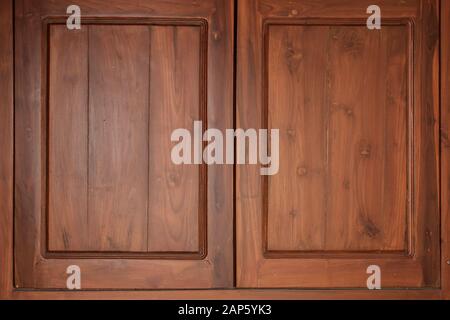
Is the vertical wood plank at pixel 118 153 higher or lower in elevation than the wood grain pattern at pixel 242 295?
higher

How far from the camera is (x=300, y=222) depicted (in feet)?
3.63

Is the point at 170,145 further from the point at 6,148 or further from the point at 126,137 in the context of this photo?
the point at 6,148

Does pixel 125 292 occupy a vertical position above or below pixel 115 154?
below

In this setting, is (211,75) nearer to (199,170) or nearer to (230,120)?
(230,120)

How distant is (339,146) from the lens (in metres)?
1.11

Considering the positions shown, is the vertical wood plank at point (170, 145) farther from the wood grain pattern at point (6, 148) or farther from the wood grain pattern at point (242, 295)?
the wood grain pattern at point (6, 148)

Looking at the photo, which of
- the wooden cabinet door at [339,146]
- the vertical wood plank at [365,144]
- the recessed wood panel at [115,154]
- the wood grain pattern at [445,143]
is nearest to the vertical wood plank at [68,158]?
the recessed wood panel at [115,154]

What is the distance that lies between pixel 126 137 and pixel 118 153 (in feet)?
0.13

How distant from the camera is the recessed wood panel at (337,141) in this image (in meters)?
1.11

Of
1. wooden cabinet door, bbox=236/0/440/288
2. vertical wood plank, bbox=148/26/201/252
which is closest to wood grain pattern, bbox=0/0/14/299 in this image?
vertical wood plank, bbox=148/26/201/252

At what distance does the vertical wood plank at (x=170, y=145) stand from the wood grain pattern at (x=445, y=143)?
55cm

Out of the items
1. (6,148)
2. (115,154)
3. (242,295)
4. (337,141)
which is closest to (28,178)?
(6,148)

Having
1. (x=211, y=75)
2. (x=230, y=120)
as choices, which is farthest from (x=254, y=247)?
(x=211, y=75)

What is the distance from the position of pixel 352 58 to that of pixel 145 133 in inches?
19.4
